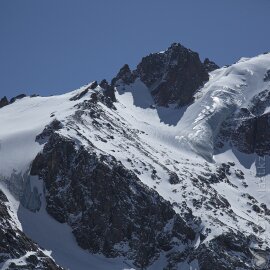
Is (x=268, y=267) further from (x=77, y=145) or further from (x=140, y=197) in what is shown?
(x=77, y=145)

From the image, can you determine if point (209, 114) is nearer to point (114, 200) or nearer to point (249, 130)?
point (249, 130)

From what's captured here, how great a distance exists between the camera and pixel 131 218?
4988 inches

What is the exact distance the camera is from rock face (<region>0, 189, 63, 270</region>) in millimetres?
104875

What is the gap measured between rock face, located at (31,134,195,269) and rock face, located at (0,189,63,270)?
14.4 meters

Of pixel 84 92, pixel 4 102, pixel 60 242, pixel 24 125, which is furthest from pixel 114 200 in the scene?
pixel 4 102

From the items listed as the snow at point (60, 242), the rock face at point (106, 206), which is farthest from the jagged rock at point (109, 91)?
the snow at point (60, 242)

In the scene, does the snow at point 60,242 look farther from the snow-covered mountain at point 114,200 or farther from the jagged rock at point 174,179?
the jagged rock at point 174,179

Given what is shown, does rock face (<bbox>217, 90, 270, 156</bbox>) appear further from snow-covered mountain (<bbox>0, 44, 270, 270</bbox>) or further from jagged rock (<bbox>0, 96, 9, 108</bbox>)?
jagged rock (<bbox>0, 96, 9, 108</bbox>)

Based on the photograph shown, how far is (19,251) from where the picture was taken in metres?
107

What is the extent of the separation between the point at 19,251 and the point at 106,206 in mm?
23809

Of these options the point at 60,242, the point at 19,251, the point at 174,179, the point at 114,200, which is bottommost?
the point at 60,242

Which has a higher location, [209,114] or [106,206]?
[209,114]

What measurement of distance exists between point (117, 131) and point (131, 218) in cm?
3078

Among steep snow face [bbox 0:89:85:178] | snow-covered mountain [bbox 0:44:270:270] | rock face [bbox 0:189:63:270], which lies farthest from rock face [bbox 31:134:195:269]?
rock face [bbox 0:189:63:270]
